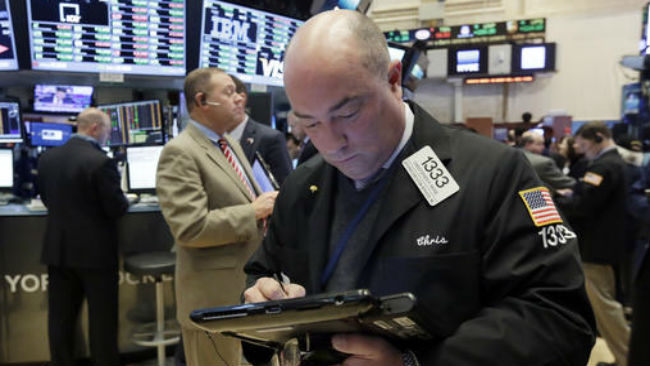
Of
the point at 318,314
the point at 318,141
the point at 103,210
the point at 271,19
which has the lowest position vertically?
the point at 103,210

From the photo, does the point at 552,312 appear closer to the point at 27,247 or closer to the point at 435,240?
the point at 435,240

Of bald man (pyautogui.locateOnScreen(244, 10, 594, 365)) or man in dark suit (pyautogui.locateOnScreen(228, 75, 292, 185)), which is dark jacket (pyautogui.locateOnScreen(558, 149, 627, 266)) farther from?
bald man (pyautogui.locateOnScreen(244, 10, 594, 365))

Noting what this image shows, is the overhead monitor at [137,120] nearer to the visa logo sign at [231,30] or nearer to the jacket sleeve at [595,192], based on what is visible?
the visa logo sign at [231,30]

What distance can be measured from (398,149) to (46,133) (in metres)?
4.28

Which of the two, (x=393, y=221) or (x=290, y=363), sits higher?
(x=393, y=221)

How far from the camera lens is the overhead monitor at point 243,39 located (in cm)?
387

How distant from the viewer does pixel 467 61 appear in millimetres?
12562

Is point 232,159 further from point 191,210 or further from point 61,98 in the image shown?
point 61,98

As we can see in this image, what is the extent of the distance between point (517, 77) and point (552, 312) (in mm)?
12508

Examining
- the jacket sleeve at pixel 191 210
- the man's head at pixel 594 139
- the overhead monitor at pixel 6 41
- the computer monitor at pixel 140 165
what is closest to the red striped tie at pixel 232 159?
the jacket sleeve at pixel 191 210

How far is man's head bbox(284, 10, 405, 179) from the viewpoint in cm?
103

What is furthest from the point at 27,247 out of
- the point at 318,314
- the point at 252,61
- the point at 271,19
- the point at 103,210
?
the point at 318,314

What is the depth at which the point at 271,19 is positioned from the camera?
13.2 feet

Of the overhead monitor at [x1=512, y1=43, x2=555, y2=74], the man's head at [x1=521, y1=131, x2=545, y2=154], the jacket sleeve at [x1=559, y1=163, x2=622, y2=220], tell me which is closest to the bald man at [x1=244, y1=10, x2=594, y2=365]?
the jacket sleeve at [x1=559, y1=163, x2=622, y2=220]
